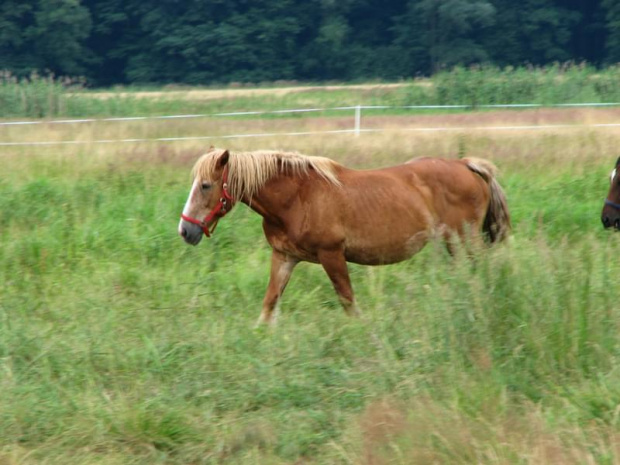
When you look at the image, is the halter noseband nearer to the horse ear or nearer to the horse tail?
the horse tail

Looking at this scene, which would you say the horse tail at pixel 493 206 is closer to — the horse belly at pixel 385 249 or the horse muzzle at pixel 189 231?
the horse belly at pixel 385 249

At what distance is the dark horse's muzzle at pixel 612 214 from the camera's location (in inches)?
312

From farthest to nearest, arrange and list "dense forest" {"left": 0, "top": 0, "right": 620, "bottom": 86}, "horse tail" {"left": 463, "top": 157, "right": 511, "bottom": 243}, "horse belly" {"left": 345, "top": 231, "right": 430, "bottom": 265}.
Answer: "dense forest" {"left": 0, "top": 0, "right": 620, "bottom": 86} → "horse tail" {"left": 463, "top": 157, "right": 511, "bottom": 243} → "horse belly" {"left": 345, "top": 231, "right": 430, "bottom": 265}

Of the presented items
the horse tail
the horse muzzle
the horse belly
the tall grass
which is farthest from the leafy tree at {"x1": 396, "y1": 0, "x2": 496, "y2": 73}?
the horse muzzle

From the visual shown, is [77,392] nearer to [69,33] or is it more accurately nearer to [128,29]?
[69,33]

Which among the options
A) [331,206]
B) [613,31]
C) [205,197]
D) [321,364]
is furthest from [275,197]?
[613,31]

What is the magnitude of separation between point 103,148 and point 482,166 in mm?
7860

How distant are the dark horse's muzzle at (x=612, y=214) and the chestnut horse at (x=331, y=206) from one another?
1.25 meters

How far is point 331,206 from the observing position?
7051mm

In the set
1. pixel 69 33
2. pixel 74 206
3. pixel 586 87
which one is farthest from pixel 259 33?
pixel 74 206

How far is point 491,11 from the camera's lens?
47.7m

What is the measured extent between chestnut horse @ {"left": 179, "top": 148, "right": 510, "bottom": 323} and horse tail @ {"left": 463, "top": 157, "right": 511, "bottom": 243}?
5.4 inches

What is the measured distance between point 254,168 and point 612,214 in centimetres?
337

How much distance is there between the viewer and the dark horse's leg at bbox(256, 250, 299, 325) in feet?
22.6
